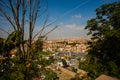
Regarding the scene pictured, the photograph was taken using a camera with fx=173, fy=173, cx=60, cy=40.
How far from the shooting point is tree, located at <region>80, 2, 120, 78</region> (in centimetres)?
1927

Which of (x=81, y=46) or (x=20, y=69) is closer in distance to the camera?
(x=20, y=69)

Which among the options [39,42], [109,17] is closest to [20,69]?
[39,42]

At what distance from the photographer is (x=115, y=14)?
64.6ft

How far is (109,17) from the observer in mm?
21344

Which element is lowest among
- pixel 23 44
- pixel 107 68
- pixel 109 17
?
pixel 107 68

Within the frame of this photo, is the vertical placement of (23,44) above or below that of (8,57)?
above

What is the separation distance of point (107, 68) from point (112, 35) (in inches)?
148

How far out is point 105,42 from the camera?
20984mm

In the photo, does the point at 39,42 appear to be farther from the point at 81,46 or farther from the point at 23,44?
the point at 81,46

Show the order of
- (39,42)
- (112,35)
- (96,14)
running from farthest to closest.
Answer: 1. (96,14)
2. (112,35)
3. (39,42)

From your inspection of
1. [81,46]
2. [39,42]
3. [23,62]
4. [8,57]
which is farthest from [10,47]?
[81,46]

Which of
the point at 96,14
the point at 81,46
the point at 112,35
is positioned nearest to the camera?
the point at 112,35

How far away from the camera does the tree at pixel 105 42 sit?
19266 millimetres

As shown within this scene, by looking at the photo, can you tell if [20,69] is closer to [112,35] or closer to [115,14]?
[112,35]
